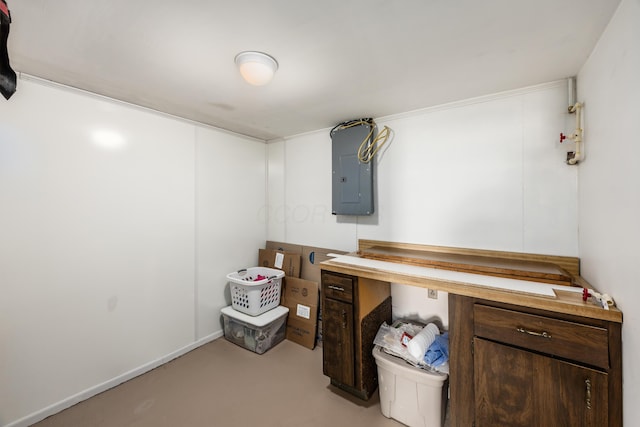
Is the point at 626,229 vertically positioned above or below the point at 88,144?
below

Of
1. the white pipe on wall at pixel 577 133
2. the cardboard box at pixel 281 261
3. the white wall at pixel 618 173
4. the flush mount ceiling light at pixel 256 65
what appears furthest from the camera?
the cardboard box at pixel 281 261

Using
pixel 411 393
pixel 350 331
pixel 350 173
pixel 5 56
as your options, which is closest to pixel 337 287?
pixel 350 331

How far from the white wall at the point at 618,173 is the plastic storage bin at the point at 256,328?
219cm

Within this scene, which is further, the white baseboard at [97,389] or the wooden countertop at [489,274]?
the white baseboard at [97,389]

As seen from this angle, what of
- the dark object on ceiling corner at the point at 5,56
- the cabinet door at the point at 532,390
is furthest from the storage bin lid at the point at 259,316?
the dark object on ceiling corner at the point at 5,56

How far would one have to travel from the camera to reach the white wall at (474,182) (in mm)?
1599

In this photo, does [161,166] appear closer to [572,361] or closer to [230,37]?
[230,37]

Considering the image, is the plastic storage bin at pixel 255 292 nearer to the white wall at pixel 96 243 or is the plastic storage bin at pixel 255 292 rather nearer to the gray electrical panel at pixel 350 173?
the white wall at pixel 96 243

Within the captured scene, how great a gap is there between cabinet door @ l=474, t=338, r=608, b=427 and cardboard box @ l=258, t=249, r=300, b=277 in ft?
5.93

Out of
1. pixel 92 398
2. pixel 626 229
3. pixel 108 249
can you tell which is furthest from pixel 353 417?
pixel 108 249

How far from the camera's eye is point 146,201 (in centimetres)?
207

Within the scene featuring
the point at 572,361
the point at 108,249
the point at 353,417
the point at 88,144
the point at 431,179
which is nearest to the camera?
the point at 572,361

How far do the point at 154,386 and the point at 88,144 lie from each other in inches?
72.1

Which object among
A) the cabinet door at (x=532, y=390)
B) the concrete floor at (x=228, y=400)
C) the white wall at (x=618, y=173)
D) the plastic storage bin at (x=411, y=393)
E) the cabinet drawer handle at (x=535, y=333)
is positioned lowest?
the concrete floor at (x=228, y=400)
